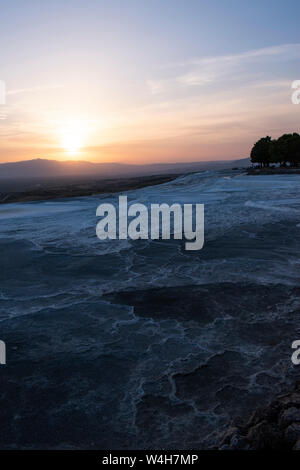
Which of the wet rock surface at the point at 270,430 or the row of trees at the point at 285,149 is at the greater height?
the row of trees at the point at 285,149

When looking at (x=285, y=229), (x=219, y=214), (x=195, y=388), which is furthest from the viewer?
(x=219, y=214)

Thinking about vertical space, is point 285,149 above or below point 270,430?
above

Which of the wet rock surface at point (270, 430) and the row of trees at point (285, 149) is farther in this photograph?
the row of trees at point (285, 149)

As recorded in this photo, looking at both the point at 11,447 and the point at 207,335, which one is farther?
the point at 207,335

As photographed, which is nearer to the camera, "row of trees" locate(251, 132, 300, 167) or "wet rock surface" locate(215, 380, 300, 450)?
"wet rock surface" locate(215, 380, 300, 450)

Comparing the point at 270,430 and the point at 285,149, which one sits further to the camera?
the point at 285,149

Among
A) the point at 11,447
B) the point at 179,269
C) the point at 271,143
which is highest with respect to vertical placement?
the point at 271,143

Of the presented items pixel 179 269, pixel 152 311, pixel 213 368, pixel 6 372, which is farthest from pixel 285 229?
pixel 6 372

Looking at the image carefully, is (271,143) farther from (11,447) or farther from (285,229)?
(11,447)

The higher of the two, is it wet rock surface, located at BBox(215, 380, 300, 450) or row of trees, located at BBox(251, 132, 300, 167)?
row of trees, located at BBox(251, 132, 300, 167)

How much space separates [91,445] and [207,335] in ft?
8.89

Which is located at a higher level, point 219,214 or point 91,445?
point 219,214

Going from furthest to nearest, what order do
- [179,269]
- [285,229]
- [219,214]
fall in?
[219,214], [285,229], [179,269]

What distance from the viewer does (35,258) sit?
1116 centimetres
